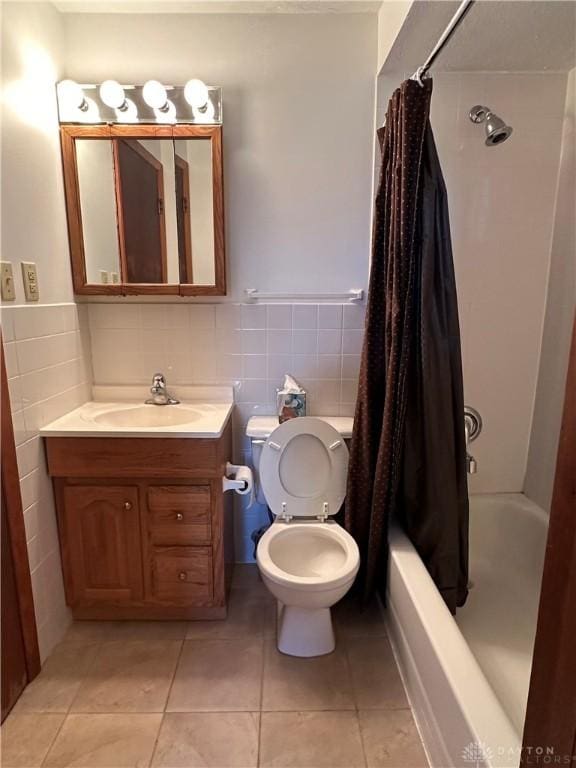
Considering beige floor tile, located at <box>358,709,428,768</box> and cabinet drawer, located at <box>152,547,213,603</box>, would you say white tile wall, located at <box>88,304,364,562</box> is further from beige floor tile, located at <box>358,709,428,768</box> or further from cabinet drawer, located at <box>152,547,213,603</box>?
beige floor tile, located at <box>358,709,428,768</box>

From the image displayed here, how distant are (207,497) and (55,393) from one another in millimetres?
712

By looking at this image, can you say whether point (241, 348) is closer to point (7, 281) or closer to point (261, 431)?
point (261, 431)

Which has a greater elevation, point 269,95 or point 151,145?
point 269,95

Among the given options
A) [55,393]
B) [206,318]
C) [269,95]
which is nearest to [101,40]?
[269,95]

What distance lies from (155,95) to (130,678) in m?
2.17

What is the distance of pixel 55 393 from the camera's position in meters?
1.66

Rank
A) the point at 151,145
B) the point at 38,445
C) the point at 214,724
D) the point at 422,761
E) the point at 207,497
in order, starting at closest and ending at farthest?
the point at 422,761 → the point at 214,724 → the point at 38,445 → the point at 207,497 → the point at 151,145

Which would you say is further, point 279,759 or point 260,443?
point 260,443

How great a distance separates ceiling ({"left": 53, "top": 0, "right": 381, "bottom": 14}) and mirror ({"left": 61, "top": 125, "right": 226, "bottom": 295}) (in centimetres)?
44

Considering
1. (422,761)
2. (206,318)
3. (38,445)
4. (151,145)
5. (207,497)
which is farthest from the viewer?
(206,318)

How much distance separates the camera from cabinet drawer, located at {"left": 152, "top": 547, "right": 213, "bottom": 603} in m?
1.68

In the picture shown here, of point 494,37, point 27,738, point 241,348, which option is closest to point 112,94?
point 241,348

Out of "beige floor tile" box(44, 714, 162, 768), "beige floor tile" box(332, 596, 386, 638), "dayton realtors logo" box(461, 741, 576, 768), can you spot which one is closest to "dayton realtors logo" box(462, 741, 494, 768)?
"dayton realtors logo" box(461, 741, 576, 768)

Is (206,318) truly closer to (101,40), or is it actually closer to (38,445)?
(38,445)
